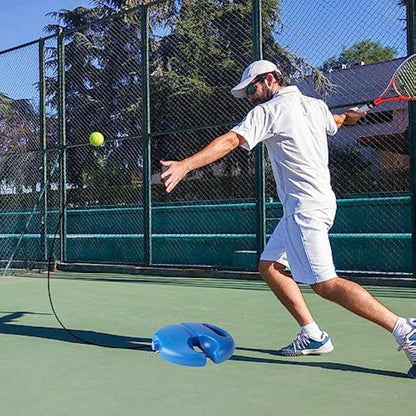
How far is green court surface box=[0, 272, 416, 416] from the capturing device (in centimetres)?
291

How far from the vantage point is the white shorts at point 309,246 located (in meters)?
3.53

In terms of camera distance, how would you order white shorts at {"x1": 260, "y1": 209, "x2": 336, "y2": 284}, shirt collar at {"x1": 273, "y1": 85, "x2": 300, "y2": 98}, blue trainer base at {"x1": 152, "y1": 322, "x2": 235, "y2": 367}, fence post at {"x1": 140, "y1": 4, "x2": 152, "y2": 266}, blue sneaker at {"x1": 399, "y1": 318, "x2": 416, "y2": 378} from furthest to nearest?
1. fence post at {"x1": 140, "y1": 4, "x2": 152, "y2": 266}
2. shirt collar at {"x1": 273, "y1": 85, "x2": 300, "y2": 98}
3. white shorts at {"x1": 260, "y1": 209, "x2": 336, "y2": 284}
4. blue sneaker at {"x1": 399, "y1": 318, "x2": 416, "y2": 378}
5. blue trainer base at {"x1": 152, "y1": 322, "x2": 235, "y2": 367}

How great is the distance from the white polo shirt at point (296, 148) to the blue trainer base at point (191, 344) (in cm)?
92

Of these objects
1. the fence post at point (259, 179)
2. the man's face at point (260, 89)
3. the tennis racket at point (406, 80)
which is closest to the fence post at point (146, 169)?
the fence post at point (259, 179)

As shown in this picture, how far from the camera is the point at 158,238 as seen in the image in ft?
31.7

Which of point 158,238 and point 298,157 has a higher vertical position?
point 298,157

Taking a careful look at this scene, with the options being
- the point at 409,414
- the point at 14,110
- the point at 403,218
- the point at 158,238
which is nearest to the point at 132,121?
the point at 14,110

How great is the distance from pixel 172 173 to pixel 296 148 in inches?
39.5

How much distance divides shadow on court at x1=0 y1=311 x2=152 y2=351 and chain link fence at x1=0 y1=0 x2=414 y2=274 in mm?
1872

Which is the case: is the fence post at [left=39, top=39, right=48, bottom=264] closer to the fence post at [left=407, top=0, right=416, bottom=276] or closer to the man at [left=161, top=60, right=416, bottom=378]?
the fence post at [left=407, top=0, right=416, bottom=276]

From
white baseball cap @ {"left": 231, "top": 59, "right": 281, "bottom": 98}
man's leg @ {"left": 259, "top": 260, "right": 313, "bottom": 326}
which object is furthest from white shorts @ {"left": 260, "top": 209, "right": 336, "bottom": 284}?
white baseball cap @ {"left": 231, "top": 59, "right": 281, "bottom": 98}

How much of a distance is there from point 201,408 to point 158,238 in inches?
270

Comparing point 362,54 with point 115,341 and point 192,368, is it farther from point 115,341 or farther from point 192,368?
point 192,368

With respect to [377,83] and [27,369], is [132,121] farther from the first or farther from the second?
[27,369]
